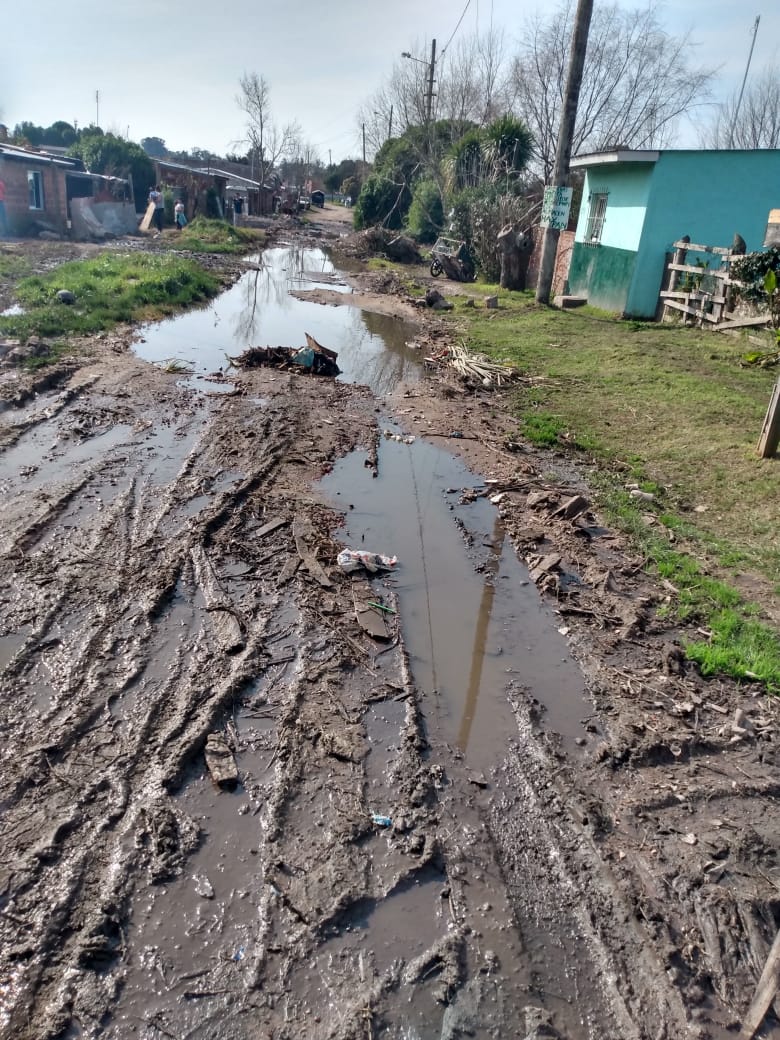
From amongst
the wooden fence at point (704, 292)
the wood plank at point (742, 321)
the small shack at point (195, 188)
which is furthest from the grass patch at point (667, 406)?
the small shack at point (195, 188)

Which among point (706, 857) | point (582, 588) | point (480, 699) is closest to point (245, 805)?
point (480, 699)

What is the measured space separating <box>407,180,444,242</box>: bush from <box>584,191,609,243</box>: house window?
16.0 meters

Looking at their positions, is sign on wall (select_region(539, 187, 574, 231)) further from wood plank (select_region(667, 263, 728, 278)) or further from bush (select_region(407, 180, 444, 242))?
bush (select_region(407, 180, 444, 242))

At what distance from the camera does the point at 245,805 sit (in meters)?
3.72

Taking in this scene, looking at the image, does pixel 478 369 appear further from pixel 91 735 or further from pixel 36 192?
pixel 36 192

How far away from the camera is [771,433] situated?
8.41 m

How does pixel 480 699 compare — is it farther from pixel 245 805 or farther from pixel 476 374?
pixel 476 374

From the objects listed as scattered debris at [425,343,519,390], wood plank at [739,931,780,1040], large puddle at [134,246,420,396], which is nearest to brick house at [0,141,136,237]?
large puddle at [134,246,420,396]

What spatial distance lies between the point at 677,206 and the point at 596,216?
13.1 feet

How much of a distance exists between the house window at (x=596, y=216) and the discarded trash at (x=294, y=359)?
11269 mm

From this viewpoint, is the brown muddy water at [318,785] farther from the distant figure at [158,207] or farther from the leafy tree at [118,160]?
the leafy tree at [118,160]

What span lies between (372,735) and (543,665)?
5.00 feet

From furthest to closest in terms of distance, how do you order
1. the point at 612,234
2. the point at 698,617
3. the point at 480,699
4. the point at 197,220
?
the point at 197,220 → the point at 612,234 → the point at 698,617 → the point at 480,699

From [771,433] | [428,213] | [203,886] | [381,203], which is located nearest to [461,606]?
[203,886]
